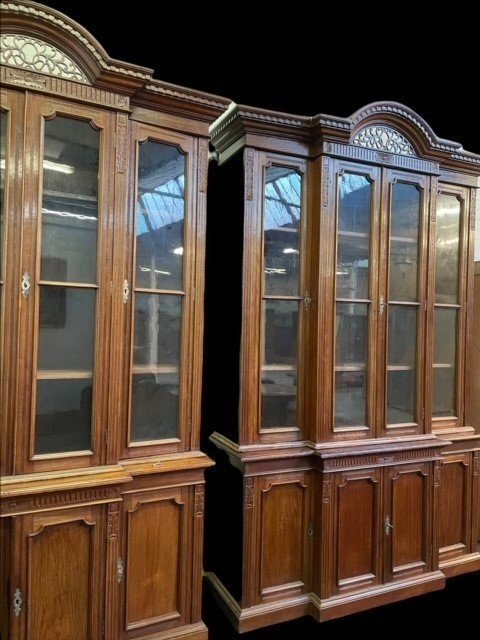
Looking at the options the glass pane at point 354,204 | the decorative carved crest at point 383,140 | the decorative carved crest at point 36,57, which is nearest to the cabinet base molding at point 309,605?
the glass pane at point 354,204

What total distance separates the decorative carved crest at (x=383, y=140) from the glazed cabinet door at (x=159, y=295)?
0.88 meters

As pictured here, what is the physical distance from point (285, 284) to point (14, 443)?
1375 millimetres

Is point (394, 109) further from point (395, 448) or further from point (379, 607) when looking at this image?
point (379, 607)

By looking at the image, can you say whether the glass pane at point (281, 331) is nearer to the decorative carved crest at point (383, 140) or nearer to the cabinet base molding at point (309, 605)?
the decorative carved crest at point (383, 140)

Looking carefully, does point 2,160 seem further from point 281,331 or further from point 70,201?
point 281,331

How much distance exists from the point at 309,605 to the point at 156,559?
86cm

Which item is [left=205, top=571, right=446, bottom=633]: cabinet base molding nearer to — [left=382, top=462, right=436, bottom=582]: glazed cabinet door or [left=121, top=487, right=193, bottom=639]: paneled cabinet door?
[left=382, top=462, right=436, bottom=582]: glazed cabinet door

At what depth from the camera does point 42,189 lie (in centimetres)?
171

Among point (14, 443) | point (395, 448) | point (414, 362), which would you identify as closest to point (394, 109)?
point (414, 362)

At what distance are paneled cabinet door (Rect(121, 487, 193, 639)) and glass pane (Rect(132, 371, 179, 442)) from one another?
240 millimetres

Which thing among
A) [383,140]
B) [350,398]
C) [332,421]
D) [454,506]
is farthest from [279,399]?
[383,140]

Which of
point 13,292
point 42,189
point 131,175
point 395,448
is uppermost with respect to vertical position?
point 131,175

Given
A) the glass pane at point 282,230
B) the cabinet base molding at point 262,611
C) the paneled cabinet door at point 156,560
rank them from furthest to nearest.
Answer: the glass pane at point 282,230 → the cabinet base molding at point 262,611 → the paneled cabinet door at point 156,560

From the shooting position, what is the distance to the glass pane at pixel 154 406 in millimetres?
1972
